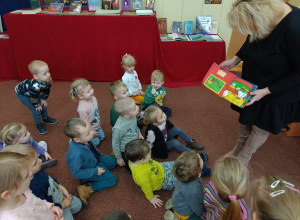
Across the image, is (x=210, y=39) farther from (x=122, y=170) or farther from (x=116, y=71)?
(x=122, y=170)

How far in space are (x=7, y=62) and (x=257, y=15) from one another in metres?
4.05

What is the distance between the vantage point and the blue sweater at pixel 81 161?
1884 mm

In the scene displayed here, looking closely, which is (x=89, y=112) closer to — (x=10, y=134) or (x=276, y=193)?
(x=10, y=134)

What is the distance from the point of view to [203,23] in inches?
150

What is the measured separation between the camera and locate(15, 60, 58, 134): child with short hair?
8.10ft

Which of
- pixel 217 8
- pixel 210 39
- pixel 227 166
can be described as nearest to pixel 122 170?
pixel 227 166

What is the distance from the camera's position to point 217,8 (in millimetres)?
3760

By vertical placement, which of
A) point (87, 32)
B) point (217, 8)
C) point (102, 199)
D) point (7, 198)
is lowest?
point (102, 199)

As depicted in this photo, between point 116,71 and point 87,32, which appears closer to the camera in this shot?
point 87,32

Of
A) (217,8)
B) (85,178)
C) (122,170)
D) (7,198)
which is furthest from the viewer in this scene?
(217,8)

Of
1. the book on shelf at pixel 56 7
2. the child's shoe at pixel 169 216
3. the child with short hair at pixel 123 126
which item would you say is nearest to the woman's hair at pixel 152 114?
the child with short hair at pixel 123 126

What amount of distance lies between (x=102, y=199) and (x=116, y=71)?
92.9 inches

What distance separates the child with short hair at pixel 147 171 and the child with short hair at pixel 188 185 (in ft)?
0.99

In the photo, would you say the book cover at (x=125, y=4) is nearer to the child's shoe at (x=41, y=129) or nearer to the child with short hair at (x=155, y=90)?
the child with short hair at (x=155, y=90)
